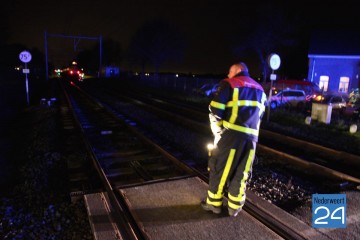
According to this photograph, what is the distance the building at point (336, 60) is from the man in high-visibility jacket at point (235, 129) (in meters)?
29.8

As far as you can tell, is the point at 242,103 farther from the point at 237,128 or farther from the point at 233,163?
the point at 233,163

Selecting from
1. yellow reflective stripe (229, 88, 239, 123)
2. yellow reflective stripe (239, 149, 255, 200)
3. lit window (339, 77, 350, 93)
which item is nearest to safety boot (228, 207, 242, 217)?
yellow reflective stripe (239, 149, 255, 200)

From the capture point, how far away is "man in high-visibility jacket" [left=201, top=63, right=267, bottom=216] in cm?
407

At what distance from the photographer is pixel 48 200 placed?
5.55 m

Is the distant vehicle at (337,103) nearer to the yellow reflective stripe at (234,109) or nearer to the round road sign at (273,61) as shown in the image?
the round road sign at (273,61)

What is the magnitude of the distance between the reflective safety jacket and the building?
29812 mm

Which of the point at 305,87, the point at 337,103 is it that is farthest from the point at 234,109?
the point at 305,87

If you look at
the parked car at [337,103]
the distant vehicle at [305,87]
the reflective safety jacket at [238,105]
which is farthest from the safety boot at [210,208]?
the distant vehicle at [305,87]

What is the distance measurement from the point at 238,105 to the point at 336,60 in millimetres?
32168

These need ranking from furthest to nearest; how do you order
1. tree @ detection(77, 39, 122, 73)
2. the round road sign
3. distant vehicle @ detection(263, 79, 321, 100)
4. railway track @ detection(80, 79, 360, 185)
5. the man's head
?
tree @ detection(77, 39, 122, 73)
distant vehicle @ detection(263, 79, 321, 100)
the round road sign
railway track @ detection(80, 79, 360, 185)
the man's head

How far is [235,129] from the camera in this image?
4.10 m

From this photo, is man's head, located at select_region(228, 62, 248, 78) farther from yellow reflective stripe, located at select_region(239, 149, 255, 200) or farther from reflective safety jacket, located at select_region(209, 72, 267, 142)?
yellow reflective stripe, located at select_region(239, 149, 255, 200)

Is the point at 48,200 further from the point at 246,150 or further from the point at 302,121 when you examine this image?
the point at 302,121

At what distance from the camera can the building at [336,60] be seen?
31.0 metres
